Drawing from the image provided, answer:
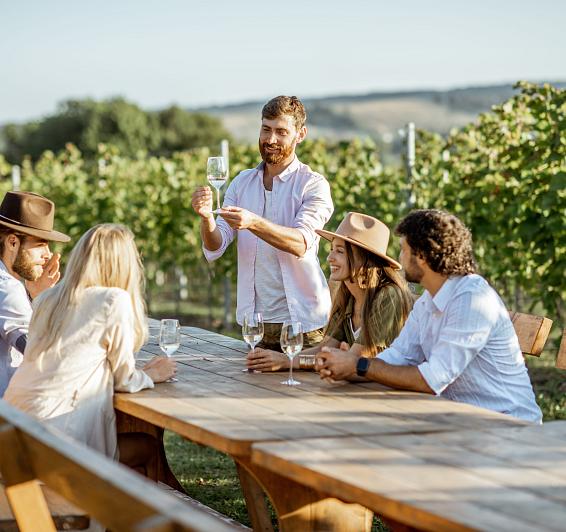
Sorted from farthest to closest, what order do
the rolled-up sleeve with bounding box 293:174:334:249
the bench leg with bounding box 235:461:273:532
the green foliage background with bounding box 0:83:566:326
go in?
1. the green foliage background with bounding box 0:83:566:326
2. the rolled-up sleeve with bounding box 293:174:334:249
3. the bench leg with bounding box 235:461:273:532

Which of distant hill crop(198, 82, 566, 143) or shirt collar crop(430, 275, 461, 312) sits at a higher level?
distant hill crop(198, 82, 566, 143)

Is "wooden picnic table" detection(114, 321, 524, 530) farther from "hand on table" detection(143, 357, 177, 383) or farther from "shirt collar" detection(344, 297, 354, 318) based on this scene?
"shirt collar" detection(344, 297, 354, 318)

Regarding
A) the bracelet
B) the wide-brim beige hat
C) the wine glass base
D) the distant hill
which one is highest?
the distant hill

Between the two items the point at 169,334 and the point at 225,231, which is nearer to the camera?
the point at 169,334

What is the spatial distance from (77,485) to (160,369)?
1885 millimetres

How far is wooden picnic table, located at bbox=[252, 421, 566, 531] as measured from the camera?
226 centimetres

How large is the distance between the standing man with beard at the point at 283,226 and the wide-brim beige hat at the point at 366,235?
0.31 meters

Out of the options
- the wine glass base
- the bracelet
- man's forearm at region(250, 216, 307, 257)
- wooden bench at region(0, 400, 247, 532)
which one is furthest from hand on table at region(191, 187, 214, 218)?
wooden bench at region(0, 400, 247, 532)

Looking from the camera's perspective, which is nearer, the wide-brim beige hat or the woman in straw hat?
the woman in straw hat

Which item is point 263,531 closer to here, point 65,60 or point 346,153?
point 346,153

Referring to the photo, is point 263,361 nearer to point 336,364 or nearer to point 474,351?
point 336,364

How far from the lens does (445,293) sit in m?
3.67

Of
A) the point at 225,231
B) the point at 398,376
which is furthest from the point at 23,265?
the point at 398,376

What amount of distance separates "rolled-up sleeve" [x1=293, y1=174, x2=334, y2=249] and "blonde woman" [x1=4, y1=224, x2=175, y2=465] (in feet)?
3.47
